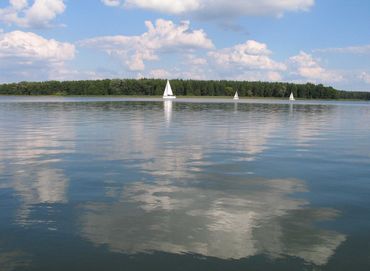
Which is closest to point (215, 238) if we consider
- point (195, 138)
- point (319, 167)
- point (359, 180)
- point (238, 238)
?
point (238, 238)

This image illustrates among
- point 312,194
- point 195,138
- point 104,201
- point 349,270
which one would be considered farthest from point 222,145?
point 349,270

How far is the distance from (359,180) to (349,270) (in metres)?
10.1

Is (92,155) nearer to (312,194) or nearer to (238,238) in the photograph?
(312,194)

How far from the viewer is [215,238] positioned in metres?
11.2

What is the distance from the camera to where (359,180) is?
18703mm

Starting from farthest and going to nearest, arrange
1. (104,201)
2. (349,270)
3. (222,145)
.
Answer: (222,145)
(104,201)
(349,270)

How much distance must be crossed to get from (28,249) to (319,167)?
15436 mm

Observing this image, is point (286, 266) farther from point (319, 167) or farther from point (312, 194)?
point (319, 167)

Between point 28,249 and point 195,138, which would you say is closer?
point 28,249

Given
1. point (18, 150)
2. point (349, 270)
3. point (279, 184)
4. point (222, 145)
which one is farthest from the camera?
point (222, 145)

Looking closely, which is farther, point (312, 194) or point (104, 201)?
point (312, 194)

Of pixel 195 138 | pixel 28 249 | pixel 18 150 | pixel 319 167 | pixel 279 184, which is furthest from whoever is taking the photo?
pixel 195 138

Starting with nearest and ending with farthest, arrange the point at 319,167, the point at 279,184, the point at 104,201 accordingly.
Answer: the point at 104,201 < the point at 279,184 < the point at 319,167

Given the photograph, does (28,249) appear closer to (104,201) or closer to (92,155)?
(104,201)
